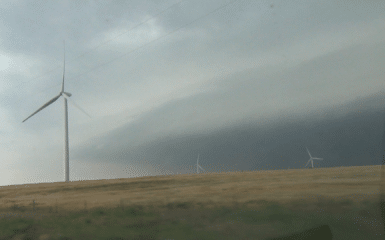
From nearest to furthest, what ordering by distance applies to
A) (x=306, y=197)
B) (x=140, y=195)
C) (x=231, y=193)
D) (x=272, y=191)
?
1. (x=306, y=197)
2. (x=272, y=191)
3. (x=231, y=193)
4. (x=140, y=195)

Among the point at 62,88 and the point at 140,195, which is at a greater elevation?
the point at 62,88

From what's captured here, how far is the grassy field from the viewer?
6.75ft

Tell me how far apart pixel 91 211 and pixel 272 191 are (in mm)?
2348

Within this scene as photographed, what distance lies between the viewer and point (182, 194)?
3520 mm

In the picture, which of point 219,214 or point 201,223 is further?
point 219,214

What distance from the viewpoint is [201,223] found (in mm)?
2354

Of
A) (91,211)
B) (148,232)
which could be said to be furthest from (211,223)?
(91,211)

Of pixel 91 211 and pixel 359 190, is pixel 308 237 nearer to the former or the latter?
pixel 359 190

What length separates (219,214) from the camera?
2561 mm

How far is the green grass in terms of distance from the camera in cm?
199

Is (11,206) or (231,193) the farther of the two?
(11,206)

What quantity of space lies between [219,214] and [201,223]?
0.94 feet

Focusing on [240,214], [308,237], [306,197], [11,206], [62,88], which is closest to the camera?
[308,237]

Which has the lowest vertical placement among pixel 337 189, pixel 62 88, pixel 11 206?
pixel 11 206
